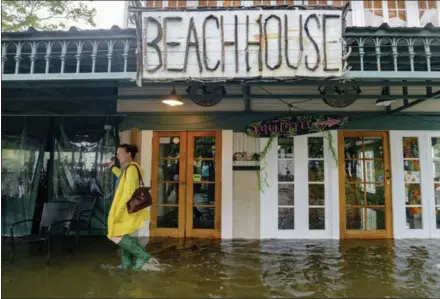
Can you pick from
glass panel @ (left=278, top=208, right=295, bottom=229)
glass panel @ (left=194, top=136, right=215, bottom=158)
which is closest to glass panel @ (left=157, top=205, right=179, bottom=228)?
glass panel @ (left=194, top=136, right=215, bottom=158)

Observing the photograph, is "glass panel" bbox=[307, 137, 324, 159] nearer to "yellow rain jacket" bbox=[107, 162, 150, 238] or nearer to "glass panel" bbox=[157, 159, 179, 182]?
"glass panel" bbox=[157, 159, 179, 182]

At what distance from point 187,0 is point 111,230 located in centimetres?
501

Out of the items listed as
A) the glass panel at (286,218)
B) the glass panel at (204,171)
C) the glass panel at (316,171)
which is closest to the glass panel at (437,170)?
the glass panel at (316,171)

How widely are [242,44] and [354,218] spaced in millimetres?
4091

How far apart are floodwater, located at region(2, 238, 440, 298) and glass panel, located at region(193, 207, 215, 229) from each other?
0.53 metres


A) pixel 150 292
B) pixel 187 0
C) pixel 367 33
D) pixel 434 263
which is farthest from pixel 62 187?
pixel 434 263

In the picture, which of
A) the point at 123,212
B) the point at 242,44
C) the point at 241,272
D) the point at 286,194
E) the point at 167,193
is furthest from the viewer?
the point at 167,193

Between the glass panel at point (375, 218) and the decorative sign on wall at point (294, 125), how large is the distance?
68.1 inches

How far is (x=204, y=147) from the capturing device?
20.0 feet

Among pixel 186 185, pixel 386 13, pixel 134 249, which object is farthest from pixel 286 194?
pixel 386 13

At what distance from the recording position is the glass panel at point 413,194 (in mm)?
5934

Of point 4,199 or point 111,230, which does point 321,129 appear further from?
point 4,199

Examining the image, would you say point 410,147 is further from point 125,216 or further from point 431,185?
point 125,216

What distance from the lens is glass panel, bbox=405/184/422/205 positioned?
19.5 ft
